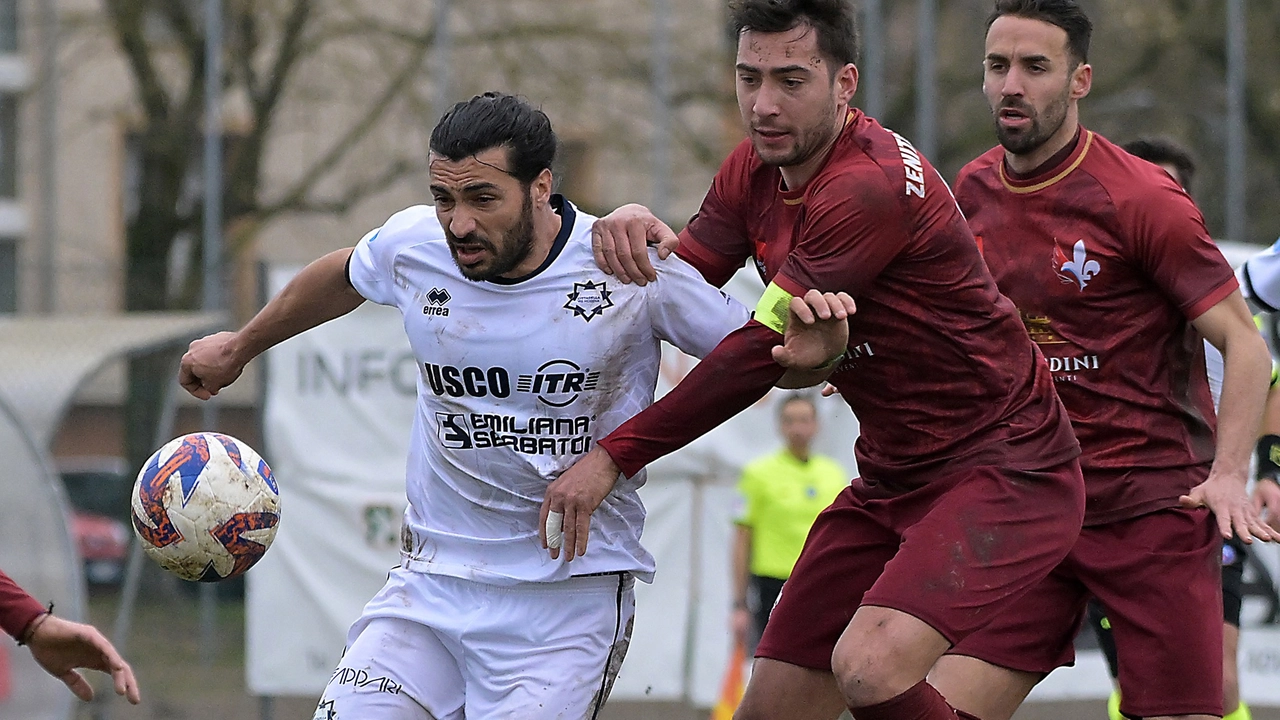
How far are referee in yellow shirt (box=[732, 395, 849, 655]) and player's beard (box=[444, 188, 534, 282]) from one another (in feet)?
15.3

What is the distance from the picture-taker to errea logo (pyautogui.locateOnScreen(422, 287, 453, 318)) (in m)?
4.64

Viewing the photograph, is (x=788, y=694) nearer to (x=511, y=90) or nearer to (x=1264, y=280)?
(x=1264, y=280)

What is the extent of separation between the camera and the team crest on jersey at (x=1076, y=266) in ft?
16.4

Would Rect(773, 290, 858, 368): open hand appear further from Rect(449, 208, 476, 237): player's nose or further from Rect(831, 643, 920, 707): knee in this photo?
Rect(449, 208, 476, 237): player's nose

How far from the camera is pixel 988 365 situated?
14.5 ft

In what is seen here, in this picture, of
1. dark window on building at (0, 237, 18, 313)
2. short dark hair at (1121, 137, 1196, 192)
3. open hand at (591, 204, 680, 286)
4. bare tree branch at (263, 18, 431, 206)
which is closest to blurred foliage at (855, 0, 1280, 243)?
bare tree branch at (263, 18, 431, 206)

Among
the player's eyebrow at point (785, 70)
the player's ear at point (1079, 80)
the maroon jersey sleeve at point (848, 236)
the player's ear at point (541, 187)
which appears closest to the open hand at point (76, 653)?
the player's ear at point (541, 187)

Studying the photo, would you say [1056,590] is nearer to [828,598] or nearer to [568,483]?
[828,598]

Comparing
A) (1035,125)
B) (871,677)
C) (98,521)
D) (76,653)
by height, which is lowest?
(98,521)

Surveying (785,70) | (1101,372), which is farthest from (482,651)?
(1101,372)

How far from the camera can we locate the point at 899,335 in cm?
439

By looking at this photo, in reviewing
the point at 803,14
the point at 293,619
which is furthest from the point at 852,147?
the point at 293,619

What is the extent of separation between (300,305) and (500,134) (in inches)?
34.8

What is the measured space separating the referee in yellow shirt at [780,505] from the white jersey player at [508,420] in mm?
4342
